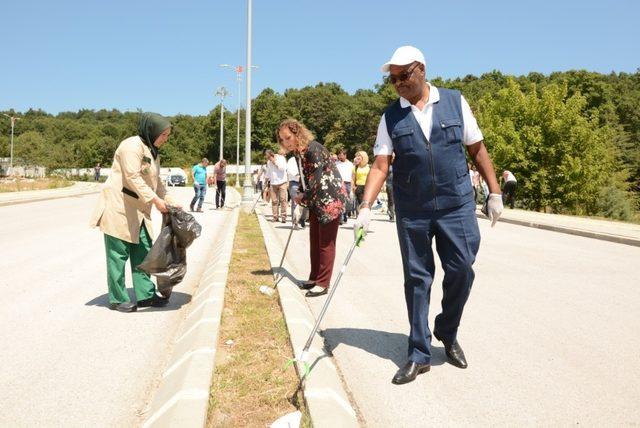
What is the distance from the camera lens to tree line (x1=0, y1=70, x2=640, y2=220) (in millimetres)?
34000

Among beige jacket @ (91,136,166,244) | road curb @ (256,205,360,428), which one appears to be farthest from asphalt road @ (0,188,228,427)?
road curb @ (256,205,360,428)

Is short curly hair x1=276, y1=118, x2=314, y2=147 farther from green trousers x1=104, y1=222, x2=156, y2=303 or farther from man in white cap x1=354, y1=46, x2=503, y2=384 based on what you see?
man in white cap x1=354, y1=46, x2=503, y2=384

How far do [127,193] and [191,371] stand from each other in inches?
92.8

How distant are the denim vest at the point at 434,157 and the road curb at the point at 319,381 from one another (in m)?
1.16

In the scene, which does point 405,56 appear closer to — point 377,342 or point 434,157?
point 434,157

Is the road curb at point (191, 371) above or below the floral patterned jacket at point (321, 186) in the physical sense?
below

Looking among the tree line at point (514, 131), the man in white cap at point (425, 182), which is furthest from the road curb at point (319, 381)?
the tree line at point (514, 131)

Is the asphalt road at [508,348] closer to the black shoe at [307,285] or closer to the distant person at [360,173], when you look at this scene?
the black shoe at [307,285]

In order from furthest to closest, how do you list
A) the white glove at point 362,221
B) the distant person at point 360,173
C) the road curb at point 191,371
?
1. the distant person at point 360,173
2. the white glove at point 362,221
3. the road curb at point 191,371

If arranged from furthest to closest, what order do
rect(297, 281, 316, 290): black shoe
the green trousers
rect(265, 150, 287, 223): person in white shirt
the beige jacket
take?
rect(265, 150, 287, 223): person in white shirt < rect(297, 281, 316, 290): black shoe < the green trousers < the beige jacket

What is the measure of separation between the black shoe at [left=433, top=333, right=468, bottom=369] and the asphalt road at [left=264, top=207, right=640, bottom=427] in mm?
68

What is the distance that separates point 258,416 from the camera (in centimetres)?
274

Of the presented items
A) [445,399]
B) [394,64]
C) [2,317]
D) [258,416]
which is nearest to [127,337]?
[2,317]

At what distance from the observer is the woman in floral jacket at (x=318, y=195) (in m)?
5.94
